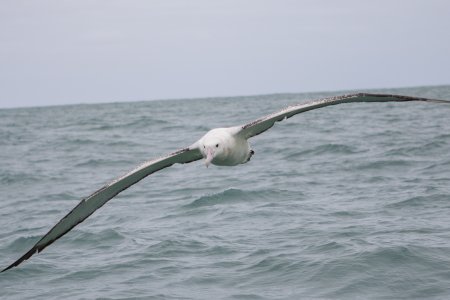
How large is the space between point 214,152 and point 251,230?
3.69 meters

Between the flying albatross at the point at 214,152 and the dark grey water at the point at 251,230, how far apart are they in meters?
0.95

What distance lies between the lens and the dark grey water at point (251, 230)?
866 cm

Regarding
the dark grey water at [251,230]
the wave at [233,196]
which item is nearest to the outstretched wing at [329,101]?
the dark grey water at [251,230]

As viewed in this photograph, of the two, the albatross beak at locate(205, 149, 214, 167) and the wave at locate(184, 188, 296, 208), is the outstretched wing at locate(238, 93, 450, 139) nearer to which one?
the albatross beak at locate(205, 149, 214, 167)

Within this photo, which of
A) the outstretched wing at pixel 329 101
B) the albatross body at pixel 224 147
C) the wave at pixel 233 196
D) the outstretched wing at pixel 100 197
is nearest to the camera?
the outstretched wing at pixel 329 101

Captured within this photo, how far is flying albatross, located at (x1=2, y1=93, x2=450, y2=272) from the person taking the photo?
7164mm

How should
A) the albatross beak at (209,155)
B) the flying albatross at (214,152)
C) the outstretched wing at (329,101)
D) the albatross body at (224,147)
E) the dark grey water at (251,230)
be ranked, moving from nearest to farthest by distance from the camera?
the outstretched wing at (329,101)
the flying albatross at (214,152)
the albatross beak at (209,155)
the albatross body at (224,147)
the dark grey water at (251,230)

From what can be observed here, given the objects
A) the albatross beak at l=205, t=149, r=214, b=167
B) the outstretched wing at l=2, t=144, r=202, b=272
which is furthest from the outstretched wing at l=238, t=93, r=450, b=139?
the outstretched wing at l=2, t=144, r=202, b=272

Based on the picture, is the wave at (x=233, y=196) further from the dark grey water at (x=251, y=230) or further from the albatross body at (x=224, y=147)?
the albatross body at (x=224, y=147)

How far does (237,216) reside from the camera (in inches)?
480

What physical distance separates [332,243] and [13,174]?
13.1 m

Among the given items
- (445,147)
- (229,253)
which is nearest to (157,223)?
(229,253)

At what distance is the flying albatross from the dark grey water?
950 mm

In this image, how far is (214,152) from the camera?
7.52 meters
